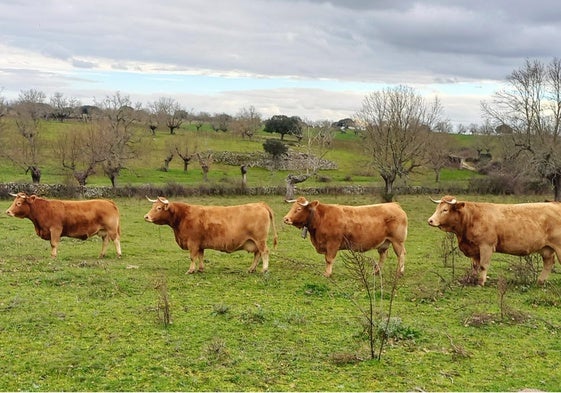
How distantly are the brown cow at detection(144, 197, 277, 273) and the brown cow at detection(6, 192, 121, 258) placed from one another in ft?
8.42

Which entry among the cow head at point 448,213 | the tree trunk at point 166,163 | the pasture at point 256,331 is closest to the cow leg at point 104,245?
the pasture at point 256,331

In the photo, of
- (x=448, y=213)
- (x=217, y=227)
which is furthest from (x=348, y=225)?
(x=217, y=227)

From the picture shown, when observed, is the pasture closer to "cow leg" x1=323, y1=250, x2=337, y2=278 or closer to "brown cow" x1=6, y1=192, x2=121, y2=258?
"cow leg" x1=323, y1=250, x2=337, y2=278

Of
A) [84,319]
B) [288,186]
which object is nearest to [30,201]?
[84,319]

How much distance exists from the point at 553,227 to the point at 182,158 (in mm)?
48478

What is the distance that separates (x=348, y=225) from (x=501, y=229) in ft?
12.0

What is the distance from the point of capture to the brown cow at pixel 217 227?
13.8 metres

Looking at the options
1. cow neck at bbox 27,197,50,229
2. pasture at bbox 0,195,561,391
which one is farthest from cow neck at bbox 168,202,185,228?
cow neck at bbox 27,197,50,229

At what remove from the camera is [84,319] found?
9070 mm

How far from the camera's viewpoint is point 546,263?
1312 centimetres

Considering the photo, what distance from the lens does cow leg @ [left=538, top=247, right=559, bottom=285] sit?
1296cm

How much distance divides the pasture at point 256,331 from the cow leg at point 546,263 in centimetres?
37

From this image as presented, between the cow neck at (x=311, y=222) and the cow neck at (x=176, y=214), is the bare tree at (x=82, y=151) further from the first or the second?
the cow neck at (x=311, y=222)

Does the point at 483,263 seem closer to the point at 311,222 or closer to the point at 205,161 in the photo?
the point at 311,222
